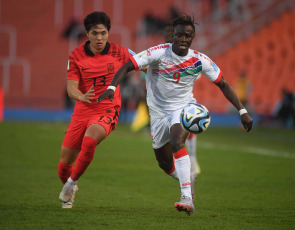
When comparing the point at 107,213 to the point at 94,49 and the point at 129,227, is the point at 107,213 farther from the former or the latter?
the point at 94,49

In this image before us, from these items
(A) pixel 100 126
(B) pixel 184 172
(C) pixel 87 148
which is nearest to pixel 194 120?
(B) pixel 184 172

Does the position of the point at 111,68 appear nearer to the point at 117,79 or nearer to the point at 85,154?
the point at 117,79

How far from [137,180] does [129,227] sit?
3.86m

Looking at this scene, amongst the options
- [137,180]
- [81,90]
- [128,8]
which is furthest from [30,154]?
[128,8]

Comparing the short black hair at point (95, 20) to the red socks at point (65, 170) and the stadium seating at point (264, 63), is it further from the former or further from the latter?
the stadium seating at point (264, 63)

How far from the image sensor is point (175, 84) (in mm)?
6750

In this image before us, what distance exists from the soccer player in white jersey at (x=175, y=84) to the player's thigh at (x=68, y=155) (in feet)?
2.47

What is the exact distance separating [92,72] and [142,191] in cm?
219

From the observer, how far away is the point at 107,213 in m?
6.33

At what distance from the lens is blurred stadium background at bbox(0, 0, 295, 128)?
29766 mm

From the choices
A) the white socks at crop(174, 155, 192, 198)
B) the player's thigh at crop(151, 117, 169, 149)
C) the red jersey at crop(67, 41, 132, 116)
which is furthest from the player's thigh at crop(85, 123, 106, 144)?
the white socks at crop(174, 155, 192, 198)

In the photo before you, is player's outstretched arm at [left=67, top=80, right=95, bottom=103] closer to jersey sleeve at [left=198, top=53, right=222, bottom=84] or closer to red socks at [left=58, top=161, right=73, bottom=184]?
red socks at [left=58, top=161, right=73, bottom=184]

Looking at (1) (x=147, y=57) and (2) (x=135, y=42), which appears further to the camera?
(2) (x=135, y=42)

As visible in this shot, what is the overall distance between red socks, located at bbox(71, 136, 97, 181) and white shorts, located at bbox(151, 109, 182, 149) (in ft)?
2.64
